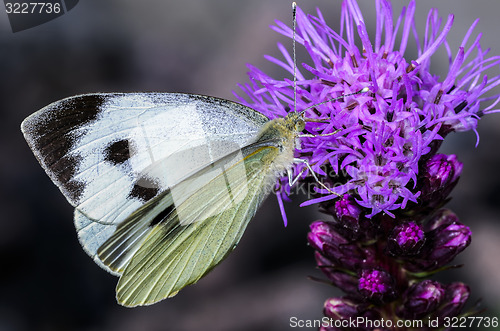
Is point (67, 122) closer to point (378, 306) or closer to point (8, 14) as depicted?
point (378, 306)

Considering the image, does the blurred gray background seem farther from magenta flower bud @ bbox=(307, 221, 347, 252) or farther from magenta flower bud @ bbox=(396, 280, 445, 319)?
magenta flower bud @ bbox=(307, 221, 347, 252)

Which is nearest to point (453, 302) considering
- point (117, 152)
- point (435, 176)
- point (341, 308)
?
point (341, 308)

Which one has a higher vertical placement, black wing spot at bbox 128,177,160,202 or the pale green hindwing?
black wing spot at bbox 128,177,160,202

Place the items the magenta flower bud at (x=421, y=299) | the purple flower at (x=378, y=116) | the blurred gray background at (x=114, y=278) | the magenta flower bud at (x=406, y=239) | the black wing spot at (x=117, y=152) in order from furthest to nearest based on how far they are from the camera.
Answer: the blurred gray background at (x=114, y=278) → the black wing spot at (x=117, y=152) → the magenta flower bud at (x=421, y=299) → the magenta flower bud at (x=406, y=239) → the purple flower at (x=378, y=116)

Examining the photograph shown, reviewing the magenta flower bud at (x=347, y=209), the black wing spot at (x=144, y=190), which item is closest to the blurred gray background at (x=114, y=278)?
the magenta flower bud at (x=347, y=209)

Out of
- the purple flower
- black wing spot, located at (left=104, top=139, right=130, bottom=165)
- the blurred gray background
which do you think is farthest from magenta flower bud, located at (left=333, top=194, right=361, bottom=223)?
the blurred gray background

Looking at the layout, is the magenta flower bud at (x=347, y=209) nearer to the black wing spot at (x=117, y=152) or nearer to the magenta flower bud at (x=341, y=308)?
the magenta flower bud at (x=341, y=308)
